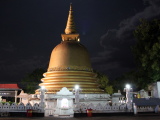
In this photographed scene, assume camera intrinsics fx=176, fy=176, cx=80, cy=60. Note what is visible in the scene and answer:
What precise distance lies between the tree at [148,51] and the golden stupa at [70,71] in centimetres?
526

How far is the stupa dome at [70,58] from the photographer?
62.7 ft

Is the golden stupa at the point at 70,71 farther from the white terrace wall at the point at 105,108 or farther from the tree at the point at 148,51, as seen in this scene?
the tree at the point at 148,51

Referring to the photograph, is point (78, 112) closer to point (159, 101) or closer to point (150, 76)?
point (159, 101)

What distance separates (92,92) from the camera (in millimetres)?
17344

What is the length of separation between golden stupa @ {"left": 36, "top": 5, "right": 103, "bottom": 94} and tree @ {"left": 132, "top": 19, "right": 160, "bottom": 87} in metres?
5.26

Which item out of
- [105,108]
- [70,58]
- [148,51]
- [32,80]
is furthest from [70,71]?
[32,80]

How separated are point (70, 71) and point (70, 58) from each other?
1.65 meters

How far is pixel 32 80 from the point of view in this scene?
1280 inches

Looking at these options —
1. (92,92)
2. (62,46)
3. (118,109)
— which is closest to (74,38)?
(62,46)

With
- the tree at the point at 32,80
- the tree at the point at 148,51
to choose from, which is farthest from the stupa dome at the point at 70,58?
the tree at the point at 32,80

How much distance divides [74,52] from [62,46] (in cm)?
168

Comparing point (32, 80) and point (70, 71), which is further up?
point (70, 71)

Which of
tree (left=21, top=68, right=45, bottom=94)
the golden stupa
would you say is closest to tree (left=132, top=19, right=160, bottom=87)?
the golden stupa

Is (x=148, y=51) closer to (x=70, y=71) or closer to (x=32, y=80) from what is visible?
(x=70, y=71)
